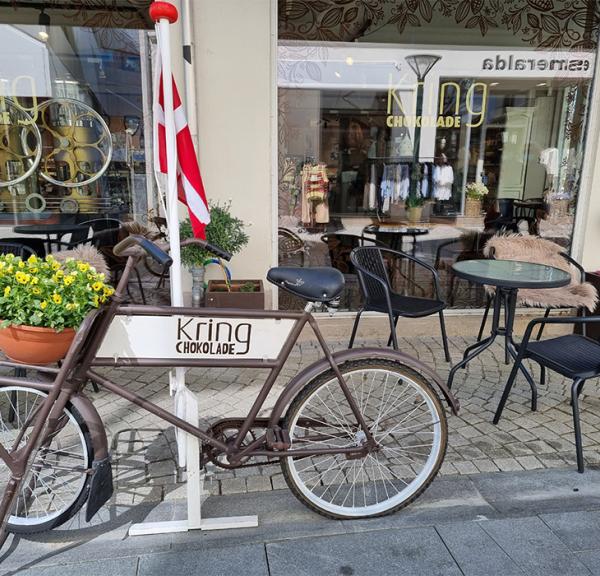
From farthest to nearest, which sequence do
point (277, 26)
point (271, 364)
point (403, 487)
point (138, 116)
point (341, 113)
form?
1. point (341, 113)
2. point (138, 116)
3. point (277, 26)
4. point (403, 487)
5. point (271, 364)

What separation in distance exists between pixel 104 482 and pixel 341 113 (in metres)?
4.57

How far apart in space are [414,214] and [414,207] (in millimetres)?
82

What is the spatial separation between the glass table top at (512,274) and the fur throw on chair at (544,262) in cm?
35

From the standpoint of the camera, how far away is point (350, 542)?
7.06 feet

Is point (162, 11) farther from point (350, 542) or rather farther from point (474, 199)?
point (474, 199)

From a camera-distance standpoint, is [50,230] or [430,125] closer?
[50,230]

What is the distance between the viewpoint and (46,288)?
1908mm

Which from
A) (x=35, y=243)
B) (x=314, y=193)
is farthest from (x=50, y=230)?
(x=314, y=193)

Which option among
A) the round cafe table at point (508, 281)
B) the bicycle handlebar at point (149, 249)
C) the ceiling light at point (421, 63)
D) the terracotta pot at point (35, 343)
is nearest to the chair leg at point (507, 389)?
the round cafe table at point (508, 281)

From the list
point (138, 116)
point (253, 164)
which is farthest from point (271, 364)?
point (138, 116)

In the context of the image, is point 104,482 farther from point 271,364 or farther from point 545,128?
point 545,128

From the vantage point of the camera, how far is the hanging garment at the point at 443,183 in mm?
5984

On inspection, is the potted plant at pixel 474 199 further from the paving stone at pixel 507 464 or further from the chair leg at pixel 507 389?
the paving stone at pixel 507 464

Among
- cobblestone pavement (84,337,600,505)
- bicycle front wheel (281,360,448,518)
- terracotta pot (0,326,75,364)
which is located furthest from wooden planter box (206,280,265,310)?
terracotta pot (0,326,75,364)
